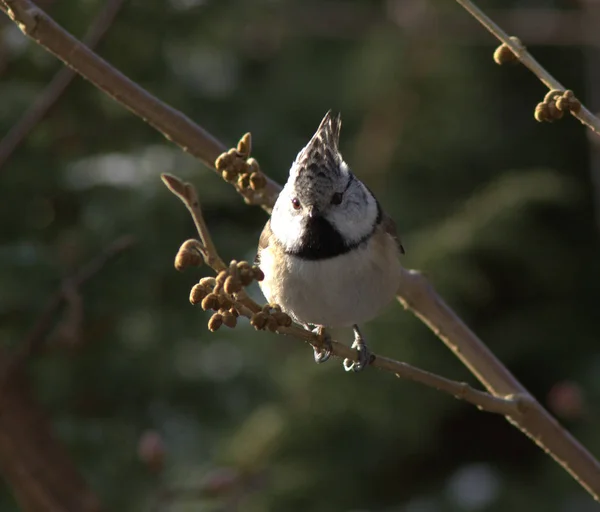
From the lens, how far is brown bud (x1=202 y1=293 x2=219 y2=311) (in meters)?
1.52

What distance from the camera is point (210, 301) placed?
1.52m

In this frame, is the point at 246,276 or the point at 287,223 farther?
the point at 287,223

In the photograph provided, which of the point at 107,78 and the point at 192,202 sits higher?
the point at 107,78

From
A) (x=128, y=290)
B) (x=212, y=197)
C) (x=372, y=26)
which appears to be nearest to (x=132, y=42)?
(x=212, y=197)

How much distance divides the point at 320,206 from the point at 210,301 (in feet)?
2.74

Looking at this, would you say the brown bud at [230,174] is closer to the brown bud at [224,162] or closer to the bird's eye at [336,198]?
the brown bud at [224,162]

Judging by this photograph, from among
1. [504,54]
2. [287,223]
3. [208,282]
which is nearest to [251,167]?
[208,282]

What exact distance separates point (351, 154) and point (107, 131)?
1.58 metres

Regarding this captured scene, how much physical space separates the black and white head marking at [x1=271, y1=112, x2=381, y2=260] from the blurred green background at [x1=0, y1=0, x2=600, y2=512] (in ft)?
2.65

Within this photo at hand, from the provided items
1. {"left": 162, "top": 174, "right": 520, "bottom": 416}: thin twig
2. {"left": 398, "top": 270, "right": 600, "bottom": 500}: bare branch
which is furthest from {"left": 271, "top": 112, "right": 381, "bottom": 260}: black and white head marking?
{"left": 162, "top": 174, "right": 520, "bottom": 416}: thin twig

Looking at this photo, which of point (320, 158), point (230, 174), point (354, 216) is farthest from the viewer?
point (354, 216)

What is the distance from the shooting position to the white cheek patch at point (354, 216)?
235 centimetres

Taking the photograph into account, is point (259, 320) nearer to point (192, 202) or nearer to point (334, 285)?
point (192, 202)

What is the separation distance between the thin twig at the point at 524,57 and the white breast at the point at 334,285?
70cm
